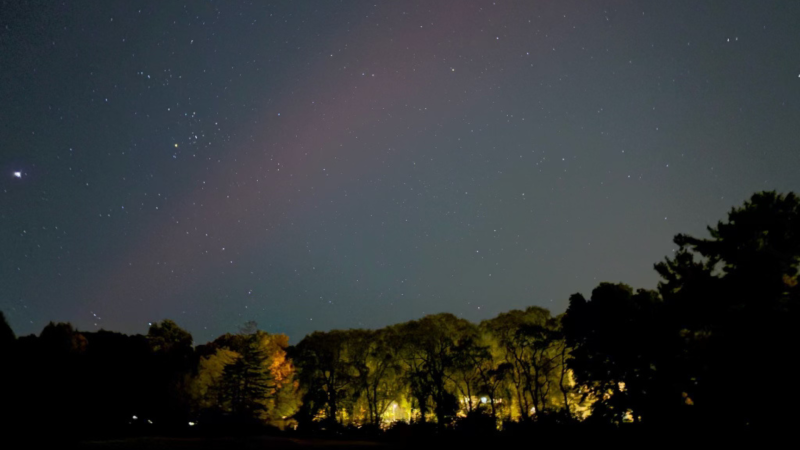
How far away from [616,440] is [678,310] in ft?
20.0

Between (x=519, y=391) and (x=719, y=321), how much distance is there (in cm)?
2727

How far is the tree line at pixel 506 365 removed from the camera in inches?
570

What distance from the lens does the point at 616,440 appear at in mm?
18047

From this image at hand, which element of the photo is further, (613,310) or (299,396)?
(299,396)

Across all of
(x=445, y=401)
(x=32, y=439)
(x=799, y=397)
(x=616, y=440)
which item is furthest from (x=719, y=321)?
(x=445, y=401)

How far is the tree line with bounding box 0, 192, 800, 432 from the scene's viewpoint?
14469 mm

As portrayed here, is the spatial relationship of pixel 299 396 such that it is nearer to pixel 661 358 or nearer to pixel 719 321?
pixel 661 358

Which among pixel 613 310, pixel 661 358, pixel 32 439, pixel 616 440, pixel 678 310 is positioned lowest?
pixel 616 440

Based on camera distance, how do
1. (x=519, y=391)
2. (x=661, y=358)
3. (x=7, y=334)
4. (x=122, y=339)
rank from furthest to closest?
(x=122, y=339) < (x=519, y=391) < (x=661, y=358) < (x=7, y=334)

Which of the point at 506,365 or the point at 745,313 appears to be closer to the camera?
the point at 745,313

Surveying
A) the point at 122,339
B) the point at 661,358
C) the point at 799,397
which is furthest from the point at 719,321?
the point at 122,339

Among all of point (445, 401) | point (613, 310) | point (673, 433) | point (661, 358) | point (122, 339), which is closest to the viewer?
point (673, 433)

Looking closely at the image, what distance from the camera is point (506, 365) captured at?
1646 inches

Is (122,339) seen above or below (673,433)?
above
